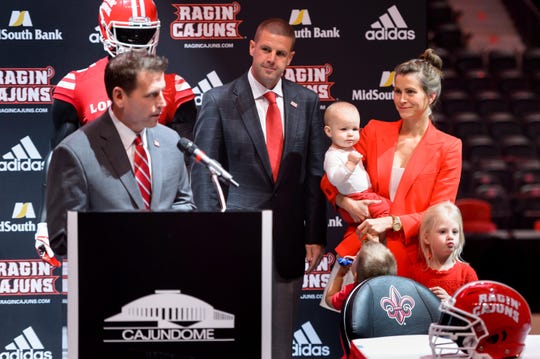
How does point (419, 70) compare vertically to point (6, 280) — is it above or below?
above

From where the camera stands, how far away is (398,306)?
14.6 ft

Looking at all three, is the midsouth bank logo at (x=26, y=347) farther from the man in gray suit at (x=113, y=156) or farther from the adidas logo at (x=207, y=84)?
the man in gray suit at (x=113, y=156)

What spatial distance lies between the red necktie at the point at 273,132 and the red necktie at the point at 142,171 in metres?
1.45

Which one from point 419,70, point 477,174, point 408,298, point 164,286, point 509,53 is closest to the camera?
point 164,286

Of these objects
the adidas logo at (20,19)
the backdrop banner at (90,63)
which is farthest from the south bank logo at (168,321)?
the adidas logo at (20,19)

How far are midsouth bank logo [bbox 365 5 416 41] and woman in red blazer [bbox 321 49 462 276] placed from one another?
105 cm

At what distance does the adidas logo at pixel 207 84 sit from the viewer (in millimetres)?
5926

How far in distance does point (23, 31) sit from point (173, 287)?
3.25m

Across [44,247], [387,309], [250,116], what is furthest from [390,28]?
[44,247]

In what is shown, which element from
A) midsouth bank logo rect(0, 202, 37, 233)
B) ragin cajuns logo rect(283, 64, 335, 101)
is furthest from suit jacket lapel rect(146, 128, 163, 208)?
Result: midsouth bank logo rect(0, 202, 37, 233)

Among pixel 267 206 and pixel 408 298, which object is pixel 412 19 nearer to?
pixel 267 206

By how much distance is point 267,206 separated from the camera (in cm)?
498

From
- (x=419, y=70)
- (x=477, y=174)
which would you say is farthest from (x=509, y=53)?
(x=419, y=70)

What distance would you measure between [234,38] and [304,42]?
0.44 m
